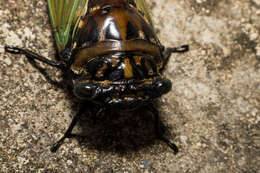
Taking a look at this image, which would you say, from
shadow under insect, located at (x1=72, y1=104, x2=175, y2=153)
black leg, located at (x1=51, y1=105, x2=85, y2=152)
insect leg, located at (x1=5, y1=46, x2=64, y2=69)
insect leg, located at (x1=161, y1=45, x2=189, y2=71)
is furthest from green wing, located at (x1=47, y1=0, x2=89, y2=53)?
insect leg, located at (x1=161, y1=45, x2=189, y2=71)

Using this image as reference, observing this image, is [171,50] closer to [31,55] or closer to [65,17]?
[65,17]

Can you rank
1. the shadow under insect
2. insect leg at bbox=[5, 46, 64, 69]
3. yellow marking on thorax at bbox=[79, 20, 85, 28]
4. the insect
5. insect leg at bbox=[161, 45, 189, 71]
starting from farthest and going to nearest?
insect leg at bbox=[161, 45, 189, 71] → the shadow under insect → insect leg at bbox=[5, 46, 64, 69] → yellow marking on thorax at bbox=[79, 20, 85, 28] → the insect

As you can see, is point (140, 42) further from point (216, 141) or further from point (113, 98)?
point (216, 141)

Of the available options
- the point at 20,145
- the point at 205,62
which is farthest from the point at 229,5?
the point at 20,145

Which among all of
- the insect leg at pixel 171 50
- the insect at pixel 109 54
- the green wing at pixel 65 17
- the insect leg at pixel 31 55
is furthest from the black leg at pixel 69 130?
the insect leg at pixel 171 50

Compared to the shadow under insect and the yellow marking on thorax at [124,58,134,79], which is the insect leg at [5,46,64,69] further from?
the yellow marking on thorax at [124,58,134,79]

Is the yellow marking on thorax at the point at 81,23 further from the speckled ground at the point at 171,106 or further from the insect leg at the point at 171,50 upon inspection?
the insect leg at the point at 171,50
